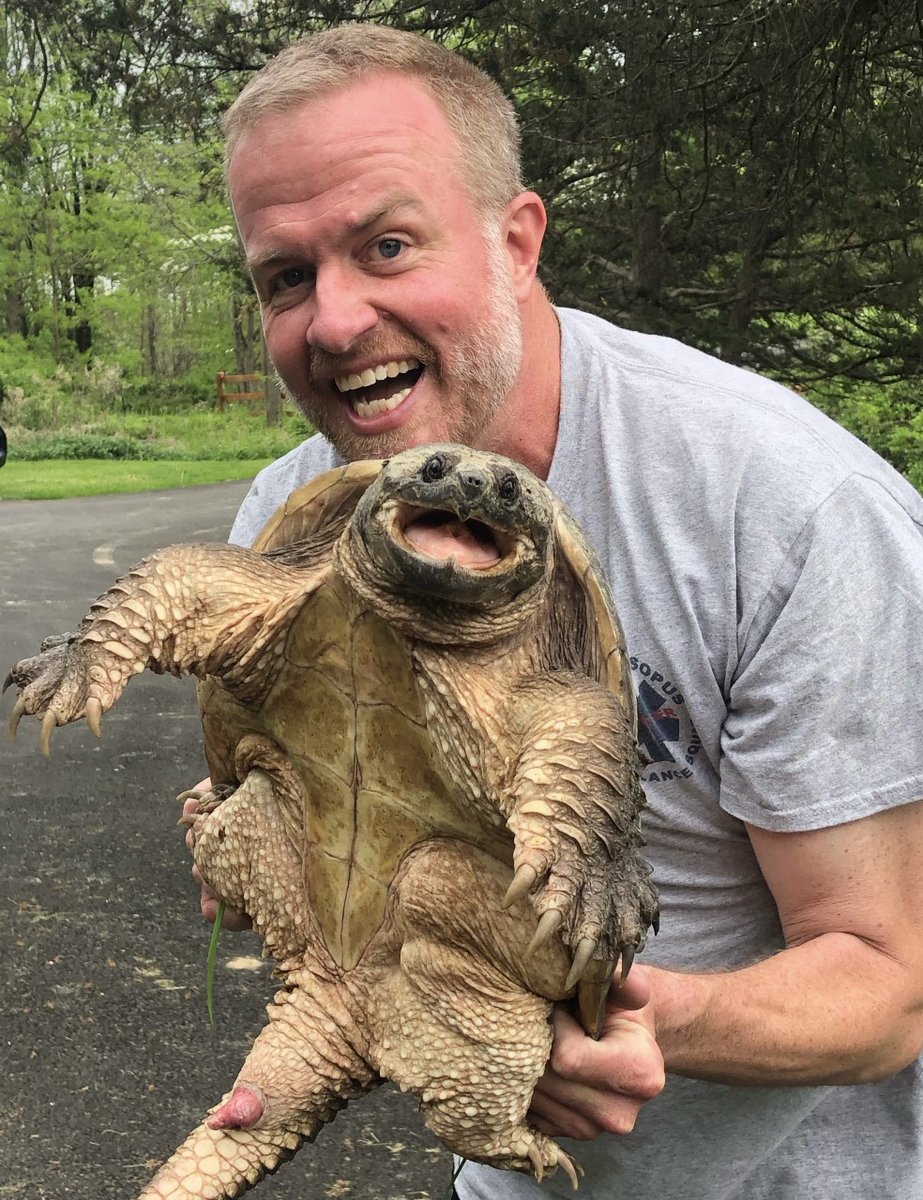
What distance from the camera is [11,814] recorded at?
511 cm

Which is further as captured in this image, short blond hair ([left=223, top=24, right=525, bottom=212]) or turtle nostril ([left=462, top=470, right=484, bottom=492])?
short blond hair ([left=223, top=24, right=525, bottom=212])

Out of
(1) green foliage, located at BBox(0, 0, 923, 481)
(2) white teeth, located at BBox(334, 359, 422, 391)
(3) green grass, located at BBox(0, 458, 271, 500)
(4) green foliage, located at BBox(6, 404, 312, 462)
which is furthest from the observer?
(4) green foliage, located at BBox(6, 404, 312, 462)

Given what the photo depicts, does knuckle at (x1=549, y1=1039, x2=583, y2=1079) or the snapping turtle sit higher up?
the snapping turtle

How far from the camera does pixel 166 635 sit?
151 centimetres

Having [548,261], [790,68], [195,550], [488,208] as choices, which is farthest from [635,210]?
[195,550]

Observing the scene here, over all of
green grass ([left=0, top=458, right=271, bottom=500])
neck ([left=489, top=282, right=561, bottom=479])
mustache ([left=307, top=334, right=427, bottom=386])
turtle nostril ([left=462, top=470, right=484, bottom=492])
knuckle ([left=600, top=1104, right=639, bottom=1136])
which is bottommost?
green grass ([left=0, top=458, right=271, bottom=500])

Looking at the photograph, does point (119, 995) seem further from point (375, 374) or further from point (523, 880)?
point (523, 880)

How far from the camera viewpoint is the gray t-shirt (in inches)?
61.9

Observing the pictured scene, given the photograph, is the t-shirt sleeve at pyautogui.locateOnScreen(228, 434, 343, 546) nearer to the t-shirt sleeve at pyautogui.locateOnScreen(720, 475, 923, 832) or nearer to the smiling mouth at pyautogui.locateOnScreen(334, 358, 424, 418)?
the smiling mouth at pyautogui.locateOnScreen(334, 358, 424, 418)

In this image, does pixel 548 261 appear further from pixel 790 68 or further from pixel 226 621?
pixel 226 621

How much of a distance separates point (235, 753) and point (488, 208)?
1.00 meters

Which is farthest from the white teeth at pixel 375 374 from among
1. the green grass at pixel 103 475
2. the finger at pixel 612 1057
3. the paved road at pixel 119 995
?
the green grass at pixel 103 475

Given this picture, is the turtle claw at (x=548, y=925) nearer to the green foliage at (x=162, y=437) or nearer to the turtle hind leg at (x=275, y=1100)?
the turtle hind leg at (x=275, y=1100)

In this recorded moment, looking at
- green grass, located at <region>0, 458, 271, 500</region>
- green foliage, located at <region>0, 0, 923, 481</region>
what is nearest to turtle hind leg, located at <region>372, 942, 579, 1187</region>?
green foliage, located at <region>0, 0, 923, 481</region>
